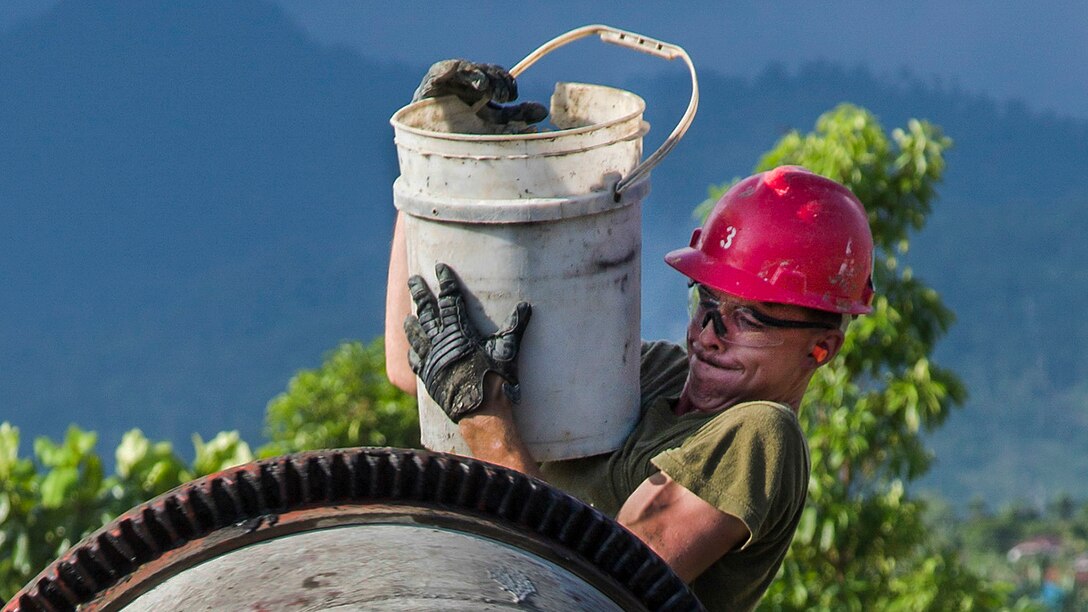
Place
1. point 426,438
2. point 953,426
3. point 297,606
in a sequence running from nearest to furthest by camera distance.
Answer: point 297,606 < point 426,438 < point 953,426

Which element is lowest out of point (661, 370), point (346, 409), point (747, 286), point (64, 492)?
point (346, 409)

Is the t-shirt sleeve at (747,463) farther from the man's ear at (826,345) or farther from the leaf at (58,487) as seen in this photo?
the leaf at (58,487)

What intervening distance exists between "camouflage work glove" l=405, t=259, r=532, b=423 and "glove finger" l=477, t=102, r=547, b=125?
1.86 ft

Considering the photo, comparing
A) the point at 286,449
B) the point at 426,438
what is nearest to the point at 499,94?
the point at 426,438

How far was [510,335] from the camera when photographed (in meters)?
3.15

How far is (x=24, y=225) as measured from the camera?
3603cm

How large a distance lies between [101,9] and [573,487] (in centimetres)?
3864

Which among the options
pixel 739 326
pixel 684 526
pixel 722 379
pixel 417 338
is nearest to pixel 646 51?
pixel 739 326

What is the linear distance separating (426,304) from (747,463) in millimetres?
720

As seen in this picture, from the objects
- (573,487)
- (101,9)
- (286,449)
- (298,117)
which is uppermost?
(573,487)

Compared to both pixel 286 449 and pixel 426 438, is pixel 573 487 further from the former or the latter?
pixel 286 449

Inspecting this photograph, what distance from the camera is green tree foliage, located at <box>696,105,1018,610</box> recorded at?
7688 mm

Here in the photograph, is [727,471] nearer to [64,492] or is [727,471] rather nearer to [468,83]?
[468,83]

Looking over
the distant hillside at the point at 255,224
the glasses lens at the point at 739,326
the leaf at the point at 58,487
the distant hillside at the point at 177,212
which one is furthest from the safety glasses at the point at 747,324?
the distant hillside at the point at 177,212
